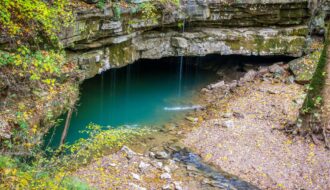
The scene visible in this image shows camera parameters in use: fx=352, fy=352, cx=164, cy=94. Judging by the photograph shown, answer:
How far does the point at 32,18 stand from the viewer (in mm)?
9875

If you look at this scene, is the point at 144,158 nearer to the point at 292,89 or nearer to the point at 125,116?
the point at 125,116

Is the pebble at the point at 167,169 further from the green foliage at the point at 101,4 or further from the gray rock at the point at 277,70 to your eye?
the gray rock at the point at 277,70

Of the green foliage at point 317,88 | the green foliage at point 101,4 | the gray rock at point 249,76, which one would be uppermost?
the green foliage at point 101,4

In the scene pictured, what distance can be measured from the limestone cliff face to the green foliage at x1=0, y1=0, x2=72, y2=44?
4.56 feet

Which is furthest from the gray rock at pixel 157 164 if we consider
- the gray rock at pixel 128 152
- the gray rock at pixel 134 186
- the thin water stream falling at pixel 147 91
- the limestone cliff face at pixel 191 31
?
the limestone cliff face at pixel 191 31

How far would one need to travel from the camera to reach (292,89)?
15.9 meters

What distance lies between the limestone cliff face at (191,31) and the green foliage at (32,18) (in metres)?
1.39

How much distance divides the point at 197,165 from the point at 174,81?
9.22m

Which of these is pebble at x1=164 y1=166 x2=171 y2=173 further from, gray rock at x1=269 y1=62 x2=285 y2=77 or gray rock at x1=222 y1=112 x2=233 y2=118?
gray rock at x1=269 y1=62 x2=285 y2=77

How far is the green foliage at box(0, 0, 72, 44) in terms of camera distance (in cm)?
894

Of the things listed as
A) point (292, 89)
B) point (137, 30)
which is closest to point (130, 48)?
point (137, 30)

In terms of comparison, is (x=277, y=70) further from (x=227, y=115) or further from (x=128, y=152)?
(x=128, y=152)

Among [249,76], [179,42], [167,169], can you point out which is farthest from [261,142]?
[249,76]

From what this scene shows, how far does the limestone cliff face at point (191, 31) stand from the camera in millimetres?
13085
